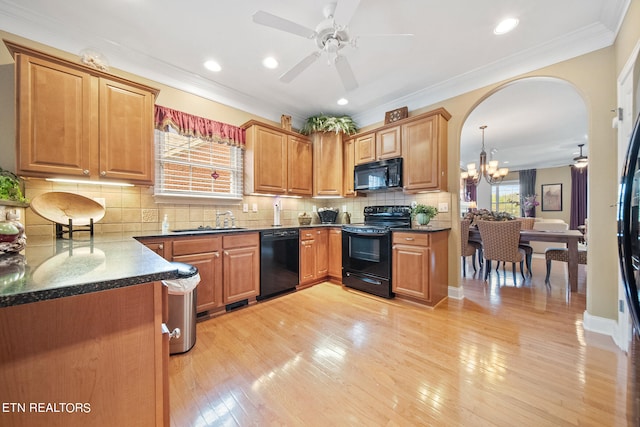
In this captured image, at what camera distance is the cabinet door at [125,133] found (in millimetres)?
2082

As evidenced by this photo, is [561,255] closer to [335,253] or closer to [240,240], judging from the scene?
[335,253]

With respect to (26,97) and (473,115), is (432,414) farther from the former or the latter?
(473,115)

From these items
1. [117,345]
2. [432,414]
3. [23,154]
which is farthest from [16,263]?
[432,414]

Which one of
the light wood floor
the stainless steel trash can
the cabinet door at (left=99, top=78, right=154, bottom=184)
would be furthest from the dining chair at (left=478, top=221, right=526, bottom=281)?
the cabinet door at (left=99, top=78, right=154, bottom=184)

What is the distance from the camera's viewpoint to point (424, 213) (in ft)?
9.81

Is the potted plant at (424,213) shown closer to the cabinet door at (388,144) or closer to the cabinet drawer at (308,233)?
the cabinet door at (388,144)

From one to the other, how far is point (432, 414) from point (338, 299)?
1.73 m

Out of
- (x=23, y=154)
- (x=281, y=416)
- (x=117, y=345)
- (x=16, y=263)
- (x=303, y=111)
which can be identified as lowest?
(x=281, y=416)

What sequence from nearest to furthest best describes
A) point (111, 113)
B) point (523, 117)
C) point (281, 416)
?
point (281, 416) < point (111, 113) < point (523, 117)

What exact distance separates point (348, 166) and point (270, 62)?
1851mm

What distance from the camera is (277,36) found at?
7.22 ft

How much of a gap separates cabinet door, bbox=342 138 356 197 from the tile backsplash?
0.96ft

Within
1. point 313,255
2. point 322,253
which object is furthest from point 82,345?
point 322,253

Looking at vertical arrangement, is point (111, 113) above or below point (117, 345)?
above
